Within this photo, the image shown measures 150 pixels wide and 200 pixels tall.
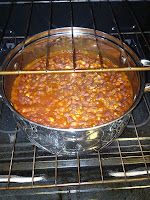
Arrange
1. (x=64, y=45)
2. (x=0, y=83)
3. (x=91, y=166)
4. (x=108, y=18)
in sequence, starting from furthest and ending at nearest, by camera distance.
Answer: (x=108, y=18), (x=64, y=45), (x=91, y=166), (x=0, y=83)

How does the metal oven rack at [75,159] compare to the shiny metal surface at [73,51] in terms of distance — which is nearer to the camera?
the shiny metal surface at [73,51]

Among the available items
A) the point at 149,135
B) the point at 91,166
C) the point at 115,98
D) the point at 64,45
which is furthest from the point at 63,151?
the point at 64,45

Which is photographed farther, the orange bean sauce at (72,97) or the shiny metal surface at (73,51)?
the orange bean sauce at (72,97)

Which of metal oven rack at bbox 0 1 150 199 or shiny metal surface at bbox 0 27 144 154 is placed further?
metal oven rack at bbox 0 1 150 199

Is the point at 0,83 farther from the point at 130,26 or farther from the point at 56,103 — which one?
the point at 130,26

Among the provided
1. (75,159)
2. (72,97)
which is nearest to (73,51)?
(72,97)
